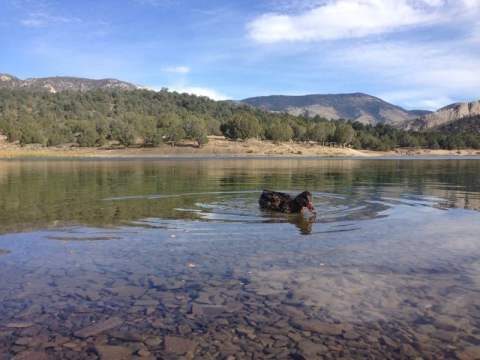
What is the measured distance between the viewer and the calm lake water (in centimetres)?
689

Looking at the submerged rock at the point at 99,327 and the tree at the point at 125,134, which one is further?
the tree at the point at 125,134

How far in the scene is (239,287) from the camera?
30.6ft

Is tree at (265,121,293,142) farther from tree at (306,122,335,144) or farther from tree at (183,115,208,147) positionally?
tree at (183,115,208,147)

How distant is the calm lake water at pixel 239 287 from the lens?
689cm

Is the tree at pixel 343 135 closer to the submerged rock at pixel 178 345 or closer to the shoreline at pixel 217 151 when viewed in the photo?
the shoreline at pixel 217 151

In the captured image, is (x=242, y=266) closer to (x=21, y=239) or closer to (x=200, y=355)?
(x=200, y=355)

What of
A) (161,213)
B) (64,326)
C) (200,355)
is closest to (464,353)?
(200,355)

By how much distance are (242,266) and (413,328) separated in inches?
173

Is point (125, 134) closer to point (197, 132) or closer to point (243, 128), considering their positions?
point (197, 132)

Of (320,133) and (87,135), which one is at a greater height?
(320,133)

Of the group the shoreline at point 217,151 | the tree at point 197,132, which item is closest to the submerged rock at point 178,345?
the shoreline at point 217,151

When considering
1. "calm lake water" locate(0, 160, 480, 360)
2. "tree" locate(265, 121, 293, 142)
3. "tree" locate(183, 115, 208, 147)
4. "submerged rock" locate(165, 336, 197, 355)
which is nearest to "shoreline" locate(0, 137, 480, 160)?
"tree" locate(183, 115, 208, 147)

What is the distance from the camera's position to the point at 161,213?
19375mm

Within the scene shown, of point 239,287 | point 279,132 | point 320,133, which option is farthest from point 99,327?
point 320,133
